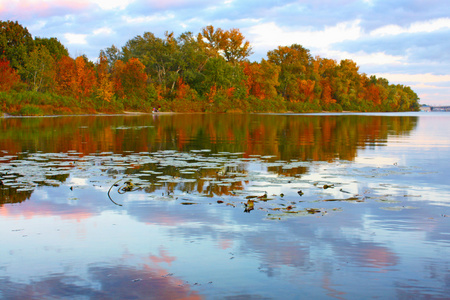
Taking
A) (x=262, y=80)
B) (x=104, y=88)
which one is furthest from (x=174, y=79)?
(x=262, y=80)

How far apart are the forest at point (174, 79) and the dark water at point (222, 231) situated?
50.5 meters

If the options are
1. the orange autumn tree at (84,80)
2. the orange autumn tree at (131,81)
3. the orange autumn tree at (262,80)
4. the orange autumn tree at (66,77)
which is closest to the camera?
the orange autumn tree at (66,77)

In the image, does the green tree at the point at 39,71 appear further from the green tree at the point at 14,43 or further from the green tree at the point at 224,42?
the green tree at the point at 224,42

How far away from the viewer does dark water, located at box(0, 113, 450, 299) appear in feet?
18.0

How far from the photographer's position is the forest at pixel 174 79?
7031 centimetres

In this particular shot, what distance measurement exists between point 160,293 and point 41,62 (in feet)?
235

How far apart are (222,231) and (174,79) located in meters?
90.8

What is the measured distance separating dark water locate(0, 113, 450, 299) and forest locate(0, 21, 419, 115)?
1988 inches

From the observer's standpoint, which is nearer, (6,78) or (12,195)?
(12,195)

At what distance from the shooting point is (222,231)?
7.62m

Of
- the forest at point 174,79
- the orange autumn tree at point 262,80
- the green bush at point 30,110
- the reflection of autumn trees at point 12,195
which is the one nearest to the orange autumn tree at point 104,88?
the forest at point 174,79

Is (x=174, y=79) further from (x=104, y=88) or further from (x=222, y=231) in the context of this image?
(x=222, y=231)

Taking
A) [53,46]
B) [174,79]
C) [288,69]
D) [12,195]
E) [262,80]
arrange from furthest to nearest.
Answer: [288,69] < [262,80] < [174,79] < [53,46] < [12,195]

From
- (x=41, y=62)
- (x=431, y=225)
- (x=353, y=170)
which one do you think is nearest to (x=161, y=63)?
(x=41, y=62)
